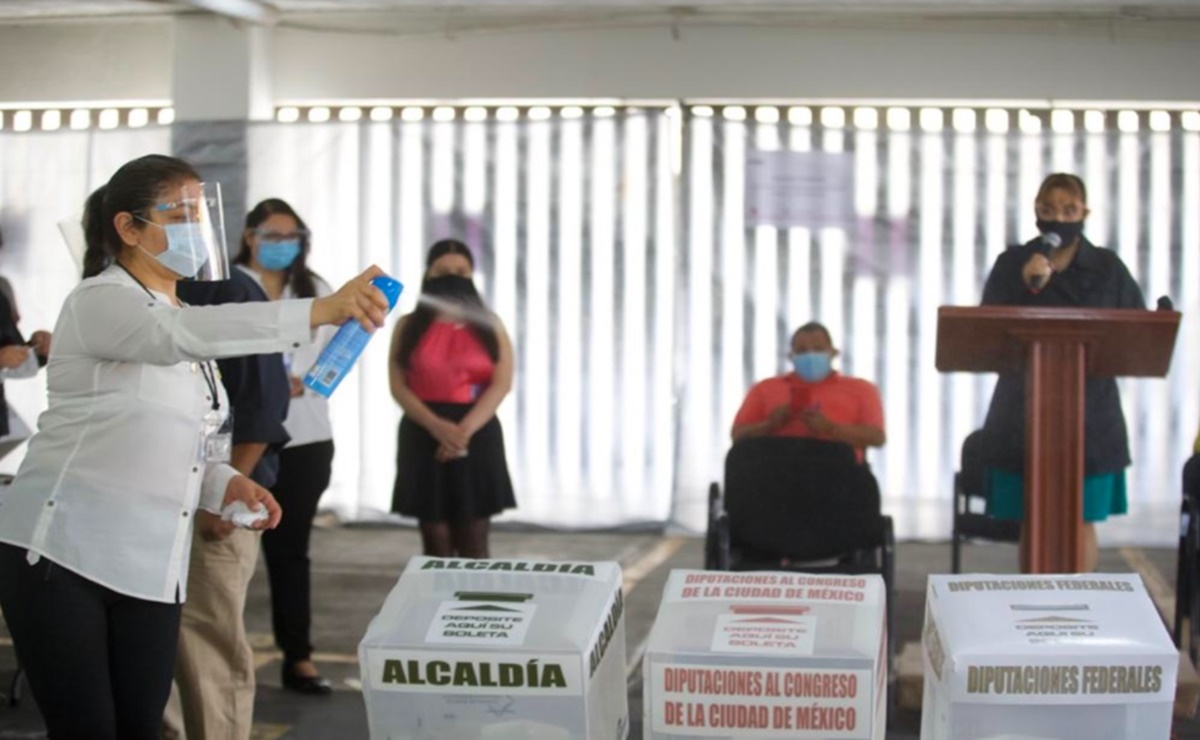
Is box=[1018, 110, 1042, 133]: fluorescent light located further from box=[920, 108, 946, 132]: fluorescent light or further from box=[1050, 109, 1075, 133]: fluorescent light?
box=[920, 108, 946, 132]: fluorescent light

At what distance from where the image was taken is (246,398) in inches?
140

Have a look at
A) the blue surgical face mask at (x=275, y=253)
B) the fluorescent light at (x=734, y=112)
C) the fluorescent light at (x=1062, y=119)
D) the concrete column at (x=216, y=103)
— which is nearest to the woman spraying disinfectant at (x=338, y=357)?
the blue surgical face mask at (x=275, y=253)

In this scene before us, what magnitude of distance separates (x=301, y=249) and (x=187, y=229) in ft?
6.36

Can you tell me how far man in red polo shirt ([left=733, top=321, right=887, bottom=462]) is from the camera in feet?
19.2

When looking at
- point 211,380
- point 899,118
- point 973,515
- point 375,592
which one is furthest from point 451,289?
point 899,118

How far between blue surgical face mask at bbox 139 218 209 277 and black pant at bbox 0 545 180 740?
1.71 feet

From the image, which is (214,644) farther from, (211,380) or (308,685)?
(308,685)

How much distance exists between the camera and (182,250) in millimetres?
2721

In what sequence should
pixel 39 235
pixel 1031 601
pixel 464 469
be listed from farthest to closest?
pixel 39 235 → pixel 464 469 → pixel 1031 601

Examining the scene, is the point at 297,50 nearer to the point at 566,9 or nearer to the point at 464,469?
the point at 566,9

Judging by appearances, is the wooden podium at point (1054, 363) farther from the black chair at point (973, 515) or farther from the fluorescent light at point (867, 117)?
the fluorescent light at point (867, 117)

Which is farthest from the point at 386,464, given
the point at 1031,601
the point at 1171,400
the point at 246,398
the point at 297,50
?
the point at 1031,601

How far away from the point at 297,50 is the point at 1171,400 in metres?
4.63

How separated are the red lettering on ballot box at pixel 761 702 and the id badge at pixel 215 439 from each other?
87 centimetres
